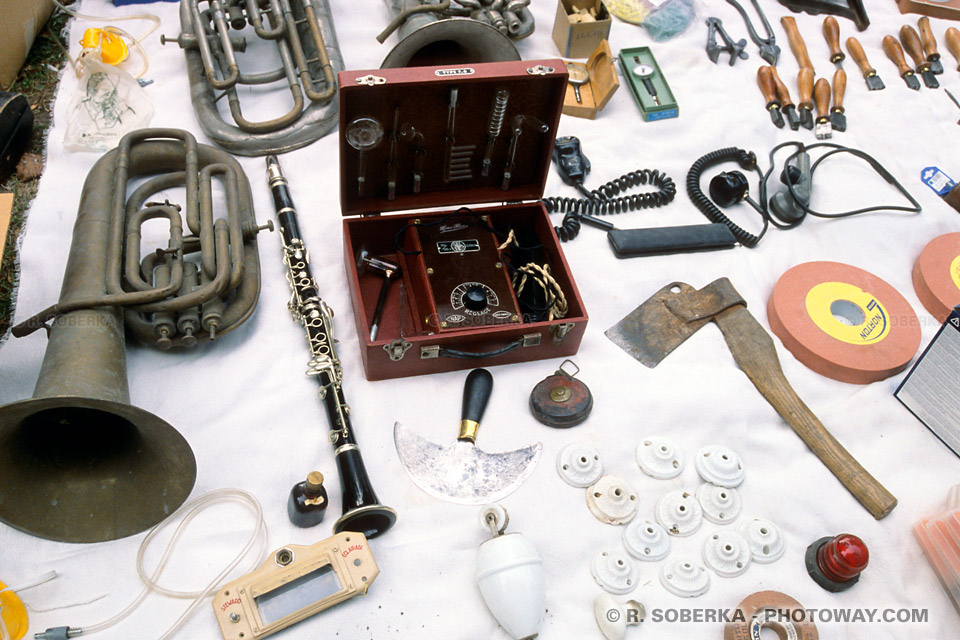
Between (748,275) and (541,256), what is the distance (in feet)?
2.56

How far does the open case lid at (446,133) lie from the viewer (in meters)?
2.14

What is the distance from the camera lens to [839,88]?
330 cm

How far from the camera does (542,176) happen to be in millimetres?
2482

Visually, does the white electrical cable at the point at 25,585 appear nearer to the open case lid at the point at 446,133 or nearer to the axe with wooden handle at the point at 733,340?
the open case lid at the point at 446,133

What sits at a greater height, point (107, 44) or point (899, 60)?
point (107, 44)

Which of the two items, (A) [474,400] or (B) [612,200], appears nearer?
(A) [474,400]

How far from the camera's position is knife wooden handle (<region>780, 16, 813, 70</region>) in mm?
3385

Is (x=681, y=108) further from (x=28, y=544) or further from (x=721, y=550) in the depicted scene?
(x=28, y=544)

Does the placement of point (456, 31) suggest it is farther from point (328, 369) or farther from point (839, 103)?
point (839, 103)

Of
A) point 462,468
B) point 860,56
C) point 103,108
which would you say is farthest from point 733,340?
point 103,108

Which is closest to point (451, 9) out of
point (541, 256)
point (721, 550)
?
point (541, 256)

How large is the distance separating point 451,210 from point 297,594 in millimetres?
1251

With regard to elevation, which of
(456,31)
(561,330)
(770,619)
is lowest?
(770,619)

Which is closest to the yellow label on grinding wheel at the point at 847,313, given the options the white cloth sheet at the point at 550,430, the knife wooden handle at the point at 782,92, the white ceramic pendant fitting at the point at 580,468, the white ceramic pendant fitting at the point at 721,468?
the white cloth sheet at the point at 550,430
